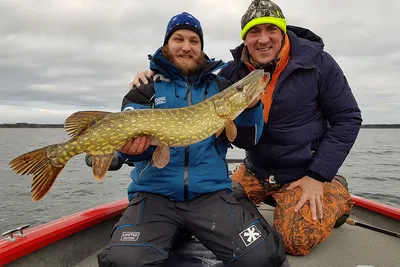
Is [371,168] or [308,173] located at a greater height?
[308,173]

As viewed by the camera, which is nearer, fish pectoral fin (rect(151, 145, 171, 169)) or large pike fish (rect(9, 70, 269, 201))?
large pike fish (rect(9, 70, 269, 201))

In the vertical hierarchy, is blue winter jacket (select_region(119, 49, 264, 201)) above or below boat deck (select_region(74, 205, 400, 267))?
above

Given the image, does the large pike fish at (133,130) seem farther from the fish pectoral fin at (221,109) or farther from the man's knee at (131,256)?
the man's knee at (131,256)

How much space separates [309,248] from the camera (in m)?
3.11

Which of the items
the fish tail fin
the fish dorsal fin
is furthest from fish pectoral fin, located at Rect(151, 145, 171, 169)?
the fish tail fin

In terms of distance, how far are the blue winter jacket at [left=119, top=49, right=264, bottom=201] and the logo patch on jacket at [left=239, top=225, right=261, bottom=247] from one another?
1.37 ft

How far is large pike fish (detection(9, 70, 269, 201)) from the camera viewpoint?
232 centimetres

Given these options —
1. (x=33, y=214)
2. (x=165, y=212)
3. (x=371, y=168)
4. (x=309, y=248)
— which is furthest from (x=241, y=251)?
(x=371, y=168)

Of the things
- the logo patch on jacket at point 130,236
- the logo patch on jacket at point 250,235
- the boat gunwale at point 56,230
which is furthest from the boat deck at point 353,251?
the logo patch on jacket at point 130,236

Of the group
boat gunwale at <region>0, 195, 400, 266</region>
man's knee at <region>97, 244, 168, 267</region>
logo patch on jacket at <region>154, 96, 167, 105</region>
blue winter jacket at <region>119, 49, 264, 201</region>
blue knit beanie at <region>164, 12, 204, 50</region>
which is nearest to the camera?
man's knee at <region>97, 244, 168, 267</region>

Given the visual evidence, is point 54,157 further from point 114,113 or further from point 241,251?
point 241,251

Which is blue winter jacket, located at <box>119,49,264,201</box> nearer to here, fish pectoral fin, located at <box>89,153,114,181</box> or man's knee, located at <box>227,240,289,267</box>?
fish pectoral fin, located at <box>89,153,114,181</box>

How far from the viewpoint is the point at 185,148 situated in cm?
272

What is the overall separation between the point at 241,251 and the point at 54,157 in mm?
1476
